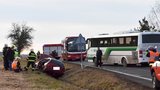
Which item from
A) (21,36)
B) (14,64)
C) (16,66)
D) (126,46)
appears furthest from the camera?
(21,36)

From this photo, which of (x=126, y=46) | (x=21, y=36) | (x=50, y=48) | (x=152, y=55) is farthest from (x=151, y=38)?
(x=21, y=36)

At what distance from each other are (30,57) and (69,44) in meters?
30.7

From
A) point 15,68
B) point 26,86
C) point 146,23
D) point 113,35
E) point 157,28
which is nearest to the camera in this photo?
point 26,86

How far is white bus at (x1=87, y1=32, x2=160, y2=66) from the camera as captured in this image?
45.2m

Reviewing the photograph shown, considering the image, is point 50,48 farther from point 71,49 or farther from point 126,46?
point 126,46

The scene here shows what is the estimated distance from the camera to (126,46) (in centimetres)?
4712

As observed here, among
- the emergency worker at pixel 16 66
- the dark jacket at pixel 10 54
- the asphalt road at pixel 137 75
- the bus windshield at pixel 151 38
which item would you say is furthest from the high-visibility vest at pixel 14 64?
the bus windshield at pixel 151 38

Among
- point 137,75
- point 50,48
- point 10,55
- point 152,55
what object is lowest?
point 137,75

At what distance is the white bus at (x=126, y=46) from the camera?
45197 millimetres

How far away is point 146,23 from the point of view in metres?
106

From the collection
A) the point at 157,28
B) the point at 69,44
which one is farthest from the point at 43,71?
the point at 157,28

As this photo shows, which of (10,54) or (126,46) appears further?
(126,46)

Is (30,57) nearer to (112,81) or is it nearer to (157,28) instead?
(112,81)

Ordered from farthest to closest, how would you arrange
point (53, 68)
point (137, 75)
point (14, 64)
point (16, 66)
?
point (53, 68) < point (14, 64) < point (16, 66) < point (137, 75)
